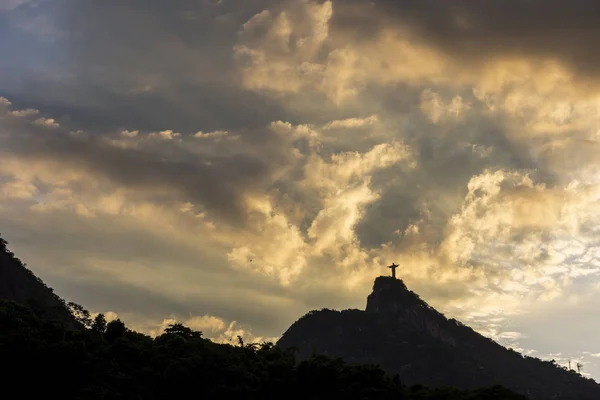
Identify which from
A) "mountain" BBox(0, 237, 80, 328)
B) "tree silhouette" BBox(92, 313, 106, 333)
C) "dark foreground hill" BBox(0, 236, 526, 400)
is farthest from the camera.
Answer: "mountain" BBox(0, 237, 80, 328)

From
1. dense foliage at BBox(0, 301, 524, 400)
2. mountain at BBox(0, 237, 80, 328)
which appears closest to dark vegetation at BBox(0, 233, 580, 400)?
dense foliage at BBox(0, 301, 524, 400)

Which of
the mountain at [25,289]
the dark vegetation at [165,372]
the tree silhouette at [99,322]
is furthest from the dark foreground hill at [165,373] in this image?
the mountain at [25,289]

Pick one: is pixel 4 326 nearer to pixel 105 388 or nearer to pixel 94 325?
pixel 105 388

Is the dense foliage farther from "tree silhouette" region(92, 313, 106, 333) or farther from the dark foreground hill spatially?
"tree silhouette" region(92, 313, 106, 333)

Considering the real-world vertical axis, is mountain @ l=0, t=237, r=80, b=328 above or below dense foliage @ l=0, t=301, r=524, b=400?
above

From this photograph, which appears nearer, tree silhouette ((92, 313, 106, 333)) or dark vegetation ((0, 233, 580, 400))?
dark vegetation ((0, 233, 580, 400))

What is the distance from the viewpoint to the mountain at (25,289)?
402 ft

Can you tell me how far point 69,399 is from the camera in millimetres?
59812

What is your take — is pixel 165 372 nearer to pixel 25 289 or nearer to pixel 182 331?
pixel 182 331

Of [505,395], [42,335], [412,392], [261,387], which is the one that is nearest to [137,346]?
[42,335]

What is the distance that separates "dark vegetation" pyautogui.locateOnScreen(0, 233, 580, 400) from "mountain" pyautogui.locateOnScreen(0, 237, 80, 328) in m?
51.1

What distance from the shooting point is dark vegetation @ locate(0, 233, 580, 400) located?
202 ft

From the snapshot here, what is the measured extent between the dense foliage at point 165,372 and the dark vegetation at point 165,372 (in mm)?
85

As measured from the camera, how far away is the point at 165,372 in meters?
64.2
